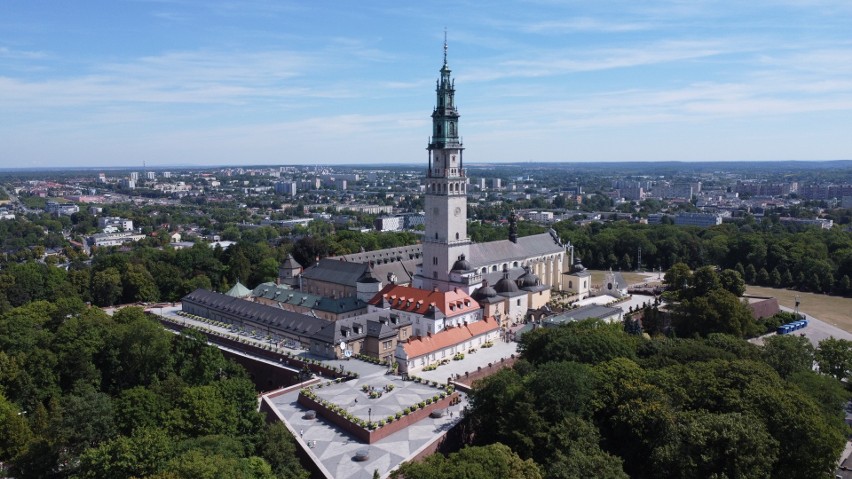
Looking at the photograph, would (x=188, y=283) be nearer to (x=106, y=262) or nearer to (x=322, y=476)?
(x=106, y=262)

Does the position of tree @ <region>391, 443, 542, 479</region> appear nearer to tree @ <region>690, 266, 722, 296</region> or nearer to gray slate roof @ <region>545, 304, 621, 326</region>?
gray slate roof @ <region>545, 304, 621, 326</region>

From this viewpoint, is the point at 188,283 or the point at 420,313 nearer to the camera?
the point at 420,313

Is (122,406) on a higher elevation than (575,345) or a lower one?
lower

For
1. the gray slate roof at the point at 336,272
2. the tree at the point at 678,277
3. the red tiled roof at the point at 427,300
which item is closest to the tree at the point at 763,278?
the tree at the point at 678,277

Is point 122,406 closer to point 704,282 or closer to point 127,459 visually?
point 127,459

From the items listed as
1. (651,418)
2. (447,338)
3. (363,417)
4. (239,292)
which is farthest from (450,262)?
(651,418)

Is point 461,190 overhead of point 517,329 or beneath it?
overhead

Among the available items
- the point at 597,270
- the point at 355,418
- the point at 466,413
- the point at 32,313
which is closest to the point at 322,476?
the point at 355,418
